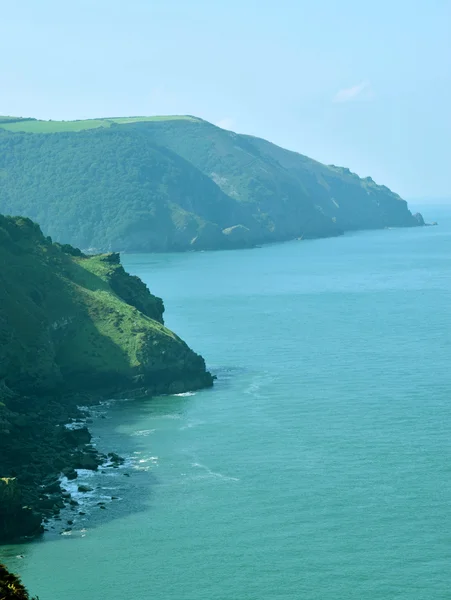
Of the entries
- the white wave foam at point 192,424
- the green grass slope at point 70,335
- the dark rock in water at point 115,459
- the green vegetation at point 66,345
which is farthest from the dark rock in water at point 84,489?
the green grass slope at point 70,335

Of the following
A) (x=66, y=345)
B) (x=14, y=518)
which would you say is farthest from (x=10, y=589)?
(x=66, y=345)

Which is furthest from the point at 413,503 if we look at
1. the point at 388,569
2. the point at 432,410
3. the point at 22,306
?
the point at 22,306

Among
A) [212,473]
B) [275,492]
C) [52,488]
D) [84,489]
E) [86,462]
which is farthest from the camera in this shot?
[86,462]

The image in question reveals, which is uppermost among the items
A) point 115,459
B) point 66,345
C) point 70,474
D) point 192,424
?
point 66,345

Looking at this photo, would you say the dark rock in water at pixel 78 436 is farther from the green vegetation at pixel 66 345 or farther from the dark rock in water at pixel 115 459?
the dark rock in water at pixel 115 459

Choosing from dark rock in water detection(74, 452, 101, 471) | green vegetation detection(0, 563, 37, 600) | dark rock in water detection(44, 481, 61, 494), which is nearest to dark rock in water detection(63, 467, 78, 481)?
dark rock in water detection(74, 452, 101, 471)

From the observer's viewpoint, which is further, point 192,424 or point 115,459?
point 192,424

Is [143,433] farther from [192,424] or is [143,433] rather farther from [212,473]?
[212,473]

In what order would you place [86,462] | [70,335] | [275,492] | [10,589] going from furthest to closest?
[70,335]
[86,462]
[275,492]
[10,589]
